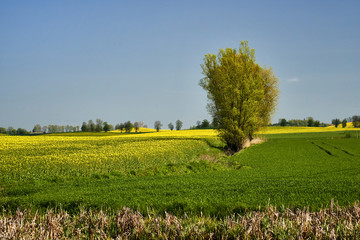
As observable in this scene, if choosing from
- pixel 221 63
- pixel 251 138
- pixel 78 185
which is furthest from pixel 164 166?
pixel 251 138

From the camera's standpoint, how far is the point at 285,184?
12781 millimetres

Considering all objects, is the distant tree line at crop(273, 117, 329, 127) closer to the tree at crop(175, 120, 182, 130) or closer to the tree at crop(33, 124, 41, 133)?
the tree at crop(175, 120, 182, 130)

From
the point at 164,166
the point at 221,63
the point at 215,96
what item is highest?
the point at 221,63

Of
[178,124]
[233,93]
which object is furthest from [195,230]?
[178,124]

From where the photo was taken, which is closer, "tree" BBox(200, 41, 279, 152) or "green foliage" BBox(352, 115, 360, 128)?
"tree" BBox(200, 41, 279, 152)

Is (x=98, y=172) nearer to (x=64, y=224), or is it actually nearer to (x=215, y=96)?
(x=64, y=224)

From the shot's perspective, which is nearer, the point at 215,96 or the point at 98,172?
the point at 98,172

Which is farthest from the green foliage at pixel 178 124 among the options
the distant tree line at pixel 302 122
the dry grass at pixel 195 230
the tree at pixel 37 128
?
the dry grass at pixel 195 230

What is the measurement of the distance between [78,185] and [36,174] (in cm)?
492

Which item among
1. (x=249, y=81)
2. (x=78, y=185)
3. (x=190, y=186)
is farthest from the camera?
(x=249, y=81)

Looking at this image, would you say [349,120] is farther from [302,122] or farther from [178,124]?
[178,124]

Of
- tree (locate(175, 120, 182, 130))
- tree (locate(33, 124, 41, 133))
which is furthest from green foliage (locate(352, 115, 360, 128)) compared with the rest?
tree (locate(33, 124, 41, 133))

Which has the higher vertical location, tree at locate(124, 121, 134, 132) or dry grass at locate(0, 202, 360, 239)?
tree at locate(124, 121, 134, 132)

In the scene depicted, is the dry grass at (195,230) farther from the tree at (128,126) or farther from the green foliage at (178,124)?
the green foliage at (178,124)
